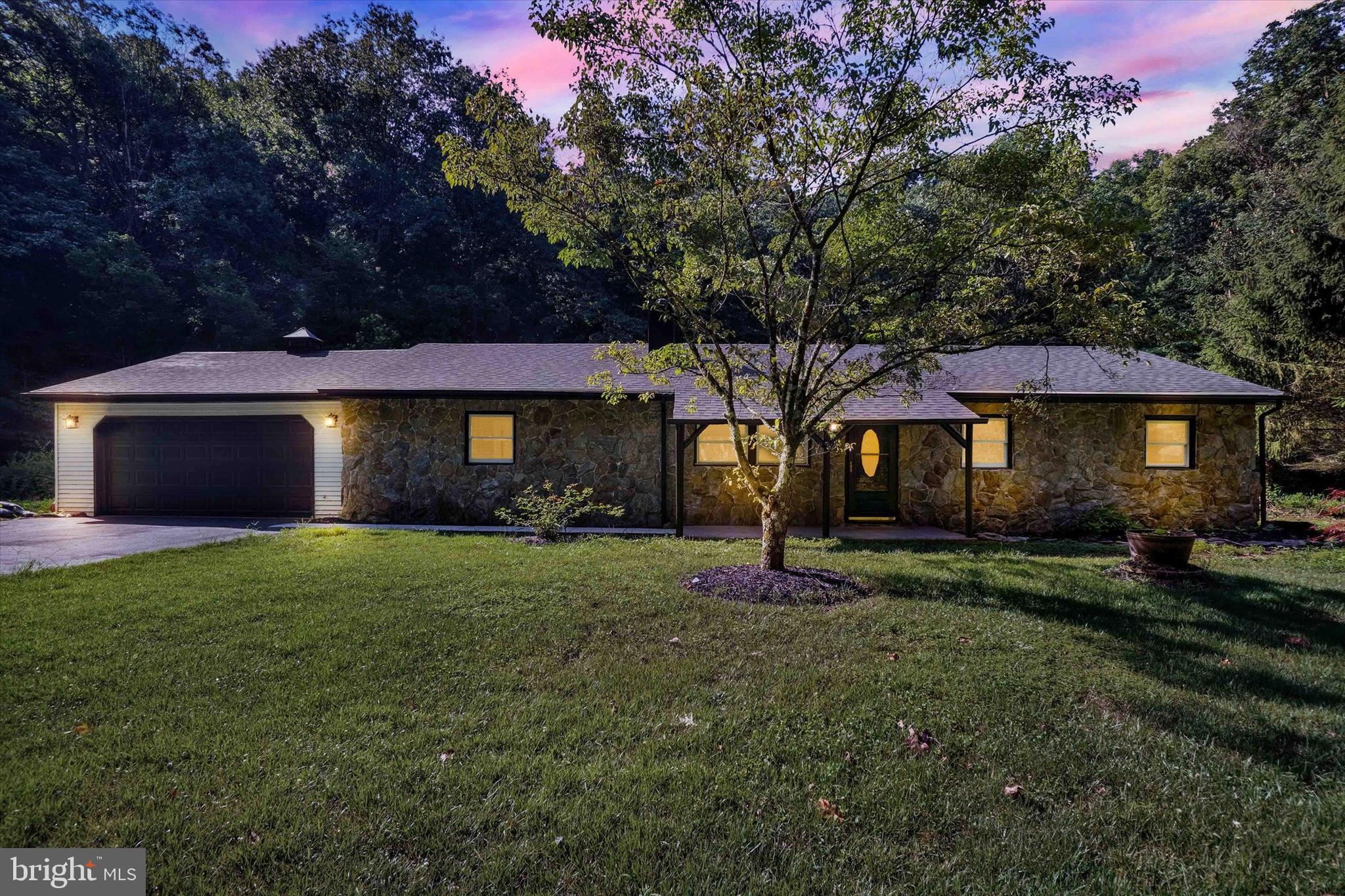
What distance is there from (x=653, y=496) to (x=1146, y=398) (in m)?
9.20

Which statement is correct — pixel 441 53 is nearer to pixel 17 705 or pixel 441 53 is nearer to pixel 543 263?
pixel 543 263

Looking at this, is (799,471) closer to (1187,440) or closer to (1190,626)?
(1190,626)

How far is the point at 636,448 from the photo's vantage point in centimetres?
1166

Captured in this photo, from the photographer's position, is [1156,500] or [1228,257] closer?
[1156,500]

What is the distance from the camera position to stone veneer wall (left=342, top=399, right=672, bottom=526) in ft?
38.2

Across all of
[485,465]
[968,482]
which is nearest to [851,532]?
[968,482]

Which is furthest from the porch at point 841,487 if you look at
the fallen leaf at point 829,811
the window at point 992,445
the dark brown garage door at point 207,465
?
the fallen leaf at point 829,811

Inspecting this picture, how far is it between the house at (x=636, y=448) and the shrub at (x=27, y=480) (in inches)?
128

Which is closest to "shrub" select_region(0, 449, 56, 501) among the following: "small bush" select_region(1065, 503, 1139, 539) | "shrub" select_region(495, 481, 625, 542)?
"shrub" select_region(495, 481, 625, 542)

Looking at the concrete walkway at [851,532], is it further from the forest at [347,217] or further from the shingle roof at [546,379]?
A: the forest at [347,217]

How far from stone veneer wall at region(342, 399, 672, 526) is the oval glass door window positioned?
13.3ft

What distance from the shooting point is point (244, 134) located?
27172mm

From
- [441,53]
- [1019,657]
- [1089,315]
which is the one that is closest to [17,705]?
[1019,657]

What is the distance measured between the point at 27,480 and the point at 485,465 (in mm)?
12549
